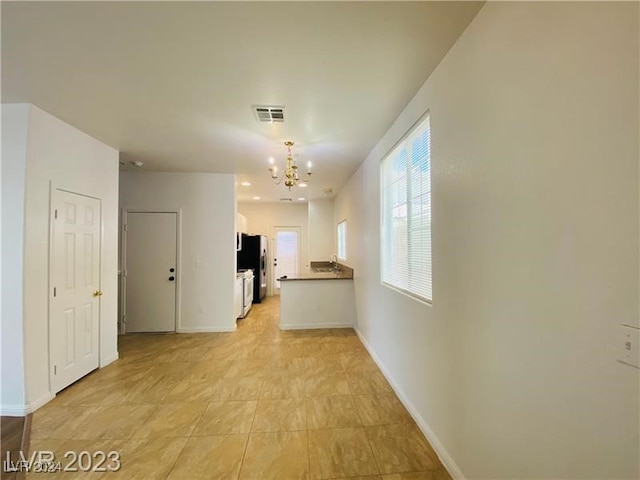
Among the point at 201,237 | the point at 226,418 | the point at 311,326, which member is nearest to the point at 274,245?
the point at 201,237

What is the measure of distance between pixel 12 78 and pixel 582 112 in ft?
11.1

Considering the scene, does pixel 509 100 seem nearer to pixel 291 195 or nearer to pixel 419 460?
pixel 419 460

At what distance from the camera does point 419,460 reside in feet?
6.27

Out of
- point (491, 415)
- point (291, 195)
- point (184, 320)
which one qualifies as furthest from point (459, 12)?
point (291, 195)

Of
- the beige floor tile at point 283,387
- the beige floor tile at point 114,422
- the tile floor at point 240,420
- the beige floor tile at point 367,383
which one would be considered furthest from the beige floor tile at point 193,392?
the beige floor tile at point 367,383

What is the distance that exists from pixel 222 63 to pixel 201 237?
11.3 feet

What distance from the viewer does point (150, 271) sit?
4.74 m

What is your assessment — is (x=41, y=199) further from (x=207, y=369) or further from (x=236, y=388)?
(x=236, y=388)

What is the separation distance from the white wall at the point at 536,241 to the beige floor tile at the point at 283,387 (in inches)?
51.2

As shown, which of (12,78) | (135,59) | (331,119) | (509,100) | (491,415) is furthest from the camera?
(331,119)

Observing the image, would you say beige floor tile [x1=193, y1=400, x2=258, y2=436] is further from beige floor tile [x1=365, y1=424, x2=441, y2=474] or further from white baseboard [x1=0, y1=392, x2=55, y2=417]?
white baseboard [x1=0, y1=392, x2=55, y2=417]

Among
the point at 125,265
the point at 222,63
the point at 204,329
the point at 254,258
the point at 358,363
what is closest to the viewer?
the point at 222,63

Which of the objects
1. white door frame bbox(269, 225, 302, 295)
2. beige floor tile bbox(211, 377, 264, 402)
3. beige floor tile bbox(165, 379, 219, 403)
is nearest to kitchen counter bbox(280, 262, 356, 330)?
beige floor tile bbox(211, 377, 264, 402)

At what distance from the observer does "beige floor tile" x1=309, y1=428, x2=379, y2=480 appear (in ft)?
5.95
